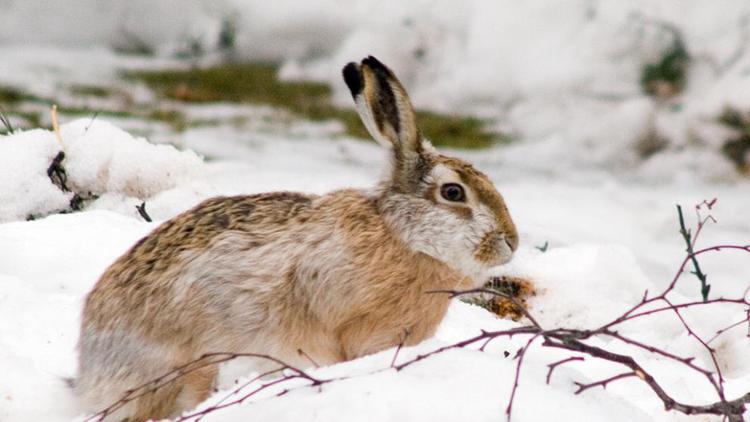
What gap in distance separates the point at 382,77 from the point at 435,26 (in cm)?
580

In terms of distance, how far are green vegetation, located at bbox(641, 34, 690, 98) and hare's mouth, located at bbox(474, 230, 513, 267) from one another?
5329 mm

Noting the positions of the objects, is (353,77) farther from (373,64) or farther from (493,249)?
(493,249)

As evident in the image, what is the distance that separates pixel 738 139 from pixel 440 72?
220 cm

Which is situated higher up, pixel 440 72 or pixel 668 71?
pixel 668 71

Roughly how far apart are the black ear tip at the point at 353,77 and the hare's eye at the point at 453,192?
351 millimetres

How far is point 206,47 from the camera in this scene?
9.41 metres

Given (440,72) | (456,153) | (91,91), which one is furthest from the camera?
(440,72)

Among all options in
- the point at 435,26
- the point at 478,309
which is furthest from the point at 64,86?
the point at 478,309

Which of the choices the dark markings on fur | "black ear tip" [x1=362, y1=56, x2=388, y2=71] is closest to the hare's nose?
the dark markings on fur

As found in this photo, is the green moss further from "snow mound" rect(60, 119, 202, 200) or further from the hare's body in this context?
the hare's body

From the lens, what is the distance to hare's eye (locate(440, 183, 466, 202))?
10.3 feet

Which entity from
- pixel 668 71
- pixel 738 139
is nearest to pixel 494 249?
pixel 738 139

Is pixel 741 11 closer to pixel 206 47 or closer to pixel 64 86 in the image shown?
pixel 206 47

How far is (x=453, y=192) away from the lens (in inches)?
124
